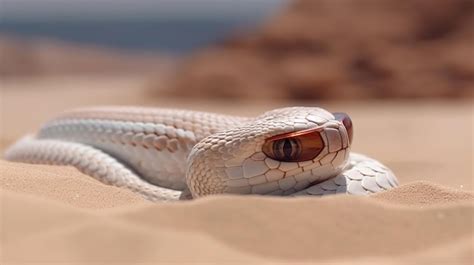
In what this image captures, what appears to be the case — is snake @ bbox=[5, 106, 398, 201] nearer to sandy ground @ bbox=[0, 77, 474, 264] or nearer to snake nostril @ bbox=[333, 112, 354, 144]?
snake nostril @ bbox=[333, 112, 354, 144]

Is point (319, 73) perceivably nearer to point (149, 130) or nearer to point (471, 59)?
point (471, 59)

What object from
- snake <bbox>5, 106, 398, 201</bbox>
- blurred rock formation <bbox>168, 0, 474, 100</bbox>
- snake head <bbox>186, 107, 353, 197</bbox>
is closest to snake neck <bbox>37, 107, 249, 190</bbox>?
snake <bbox>5, 106, 398, 201</bbox>

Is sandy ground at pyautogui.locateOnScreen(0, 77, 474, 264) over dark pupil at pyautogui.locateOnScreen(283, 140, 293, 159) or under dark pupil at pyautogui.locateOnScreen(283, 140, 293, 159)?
under

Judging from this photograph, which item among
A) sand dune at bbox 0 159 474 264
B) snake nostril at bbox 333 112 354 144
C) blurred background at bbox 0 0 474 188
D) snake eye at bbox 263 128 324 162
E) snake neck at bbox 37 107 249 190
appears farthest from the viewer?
blurred background at bbox 0 0 474 188

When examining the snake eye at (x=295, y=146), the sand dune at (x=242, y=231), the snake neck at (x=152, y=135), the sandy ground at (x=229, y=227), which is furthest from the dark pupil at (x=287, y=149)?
the snake neck at (x=152, y=135)

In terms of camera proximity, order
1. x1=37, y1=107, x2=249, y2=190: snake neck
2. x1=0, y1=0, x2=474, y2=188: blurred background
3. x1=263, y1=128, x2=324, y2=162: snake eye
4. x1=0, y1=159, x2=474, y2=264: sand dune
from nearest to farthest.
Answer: x1=0, y1=159, x2=474, y2=264: sand dune
x1=263, y1=128, x2=324, y2=162: snake eye
x1=37, y1=107, x2=249, y2=190: snake neck
x1=0, y1=0, x2=474, y2=188: blurred background

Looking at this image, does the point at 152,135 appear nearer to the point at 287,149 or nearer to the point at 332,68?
the point at 287,149

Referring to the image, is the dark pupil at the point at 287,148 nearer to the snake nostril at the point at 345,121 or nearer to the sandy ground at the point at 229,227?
the snake nostril at the point at 345,121

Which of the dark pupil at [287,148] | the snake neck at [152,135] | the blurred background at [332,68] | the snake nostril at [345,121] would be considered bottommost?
the blurred background at [332,68]
